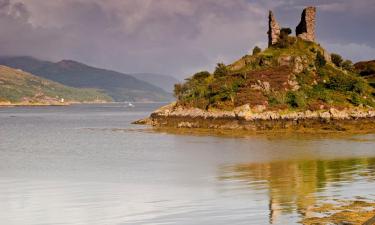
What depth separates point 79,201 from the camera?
30.0 meters

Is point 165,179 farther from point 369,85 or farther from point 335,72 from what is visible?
point 369,85

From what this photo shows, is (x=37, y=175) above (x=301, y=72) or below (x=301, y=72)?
below

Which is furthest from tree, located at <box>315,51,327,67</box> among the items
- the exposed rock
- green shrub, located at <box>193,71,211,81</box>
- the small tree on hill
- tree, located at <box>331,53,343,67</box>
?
green shrub, located at <box>193,71,211,81</box>

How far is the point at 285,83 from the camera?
114 meters

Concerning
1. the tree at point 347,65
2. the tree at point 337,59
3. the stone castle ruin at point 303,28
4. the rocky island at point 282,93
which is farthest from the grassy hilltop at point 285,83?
the stone castle ruin at point 303,28

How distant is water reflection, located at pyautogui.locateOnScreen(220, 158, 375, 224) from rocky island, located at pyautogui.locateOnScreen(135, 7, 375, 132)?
48.2 meters

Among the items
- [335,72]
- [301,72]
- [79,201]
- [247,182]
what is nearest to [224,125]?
[301,72]

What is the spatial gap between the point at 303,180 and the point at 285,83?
77.9 meters

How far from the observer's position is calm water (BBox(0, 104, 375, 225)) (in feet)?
85.6

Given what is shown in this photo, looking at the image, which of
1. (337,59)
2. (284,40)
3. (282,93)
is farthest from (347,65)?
(282,93)

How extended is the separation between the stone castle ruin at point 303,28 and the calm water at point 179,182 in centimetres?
6693

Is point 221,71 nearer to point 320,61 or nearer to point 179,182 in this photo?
point 320,61

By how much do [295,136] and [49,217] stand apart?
209 feet

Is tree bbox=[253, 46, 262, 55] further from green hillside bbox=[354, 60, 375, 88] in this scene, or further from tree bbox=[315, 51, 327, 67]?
green hillside bbox=[354, 60, 375, 88]
